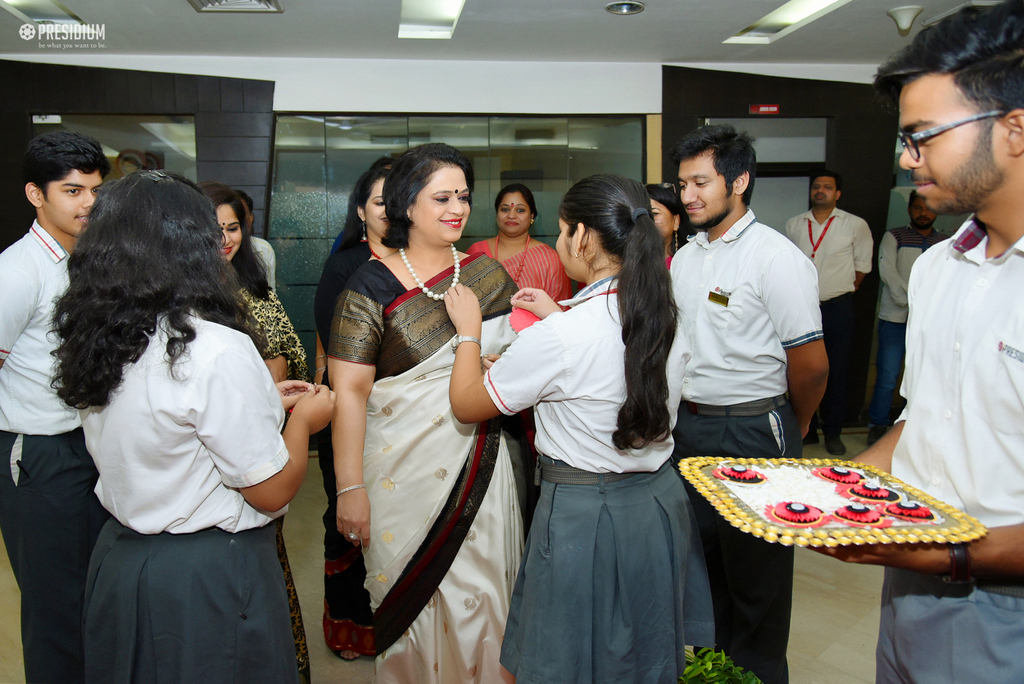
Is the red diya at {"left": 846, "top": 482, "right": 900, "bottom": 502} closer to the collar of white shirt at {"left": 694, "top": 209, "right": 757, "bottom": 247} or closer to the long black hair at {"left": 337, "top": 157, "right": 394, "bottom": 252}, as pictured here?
the collar of white shirt at {"left": 694, "top": 209, "right": 757, "bottom": 247}

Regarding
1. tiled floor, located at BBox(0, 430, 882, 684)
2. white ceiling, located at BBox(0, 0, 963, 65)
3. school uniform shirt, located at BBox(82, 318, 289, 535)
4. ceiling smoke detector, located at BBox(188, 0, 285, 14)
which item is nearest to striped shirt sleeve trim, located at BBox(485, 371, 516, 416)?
school uniform shirt, located at BBox(82, 318, 289, 535)

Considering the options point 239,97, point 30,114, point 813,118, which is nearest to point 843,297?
point 813,118

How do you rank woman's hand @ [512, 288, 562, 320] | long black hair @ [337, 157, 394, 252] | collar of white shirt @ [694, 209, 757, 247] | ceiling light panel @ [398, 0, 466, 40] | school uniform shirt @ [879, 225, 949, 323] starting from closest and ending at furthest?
woman's hand @ [512, 288, 562, 320], collar of white shirt @ [694, 209, 757, 247], long black hair @ [337, 157, 394, 252], ceiling light panel @ [398, 0, 466, 40], school uniform shirt @ [879, 225, 949, 323]

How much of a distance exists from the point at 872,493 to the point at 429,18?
3838 mm

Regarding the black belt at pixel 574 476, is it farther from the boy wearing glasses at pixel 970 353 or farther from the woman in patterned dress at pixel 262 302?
the woman in patterned dress at pixel 262 302

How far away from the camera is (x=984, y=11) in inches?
37.8

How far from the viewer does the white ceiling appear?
3682mm

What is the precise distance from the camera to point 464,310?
1680 mm

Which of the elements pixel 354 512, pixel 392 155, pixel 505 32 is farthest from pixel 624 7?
pixel 354 512

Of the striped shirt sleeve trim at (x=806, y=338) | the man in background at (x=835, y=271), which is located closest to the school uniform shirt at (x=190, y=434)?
the striped shirt sleeve trim at (x=806, y=338)

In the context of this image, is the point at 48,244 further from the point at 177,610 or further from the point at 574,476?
the point at 574,476

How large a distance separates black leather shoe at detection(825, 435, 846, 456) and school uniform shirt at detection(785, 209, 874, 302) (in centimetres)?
97

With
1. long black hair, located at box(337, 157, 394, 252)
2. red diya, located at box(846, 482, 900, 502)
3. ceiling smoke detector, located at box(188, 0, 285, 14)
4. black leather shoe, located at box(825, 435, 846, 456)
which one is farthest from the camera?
black leather shoe, located at box(825, 435, 846, 456)

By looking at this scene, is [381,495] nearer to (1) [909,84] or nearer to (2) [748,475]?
(2) [748,475]
